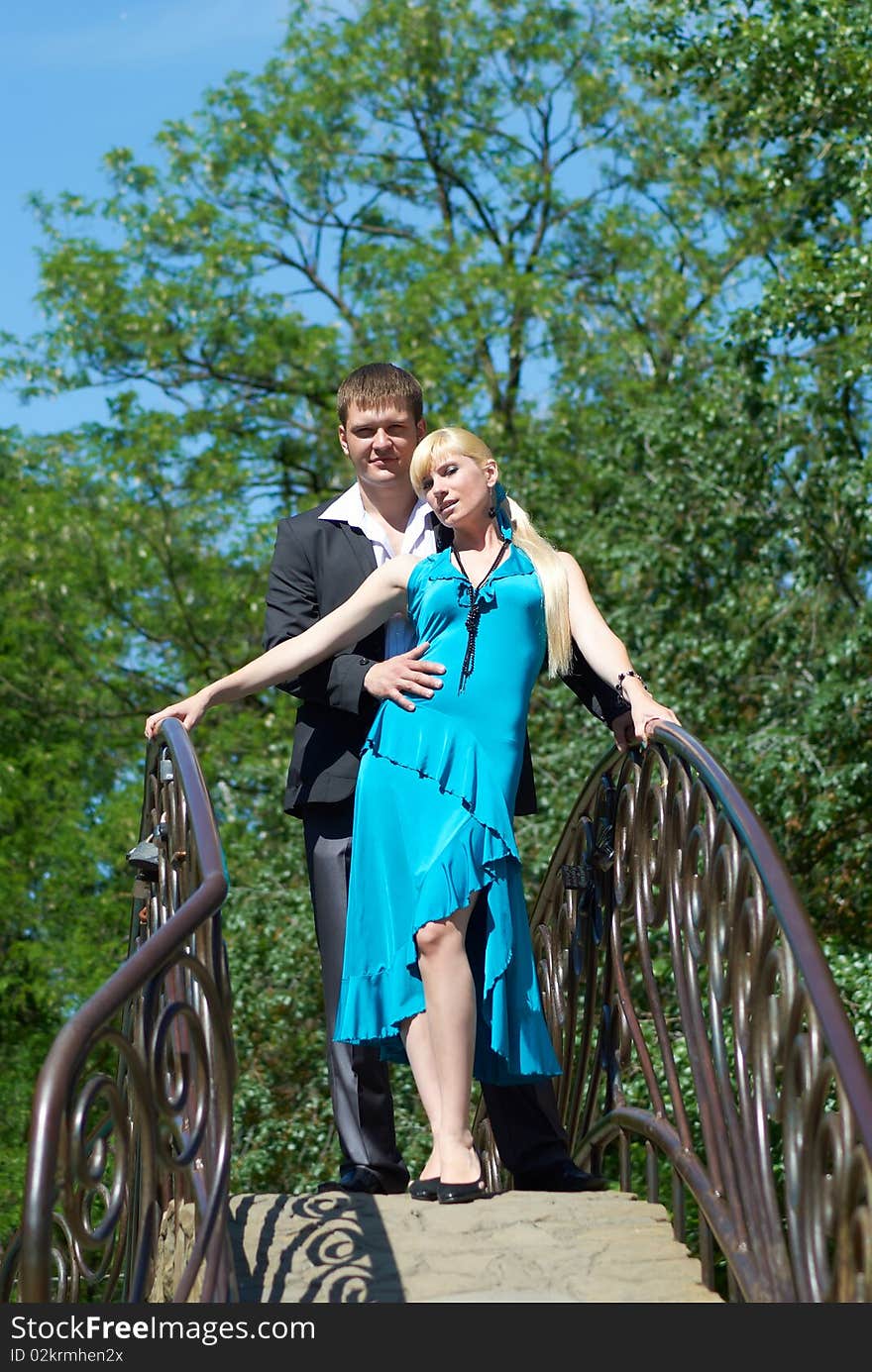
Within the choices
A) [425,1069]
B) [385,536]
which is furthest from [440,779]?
[385,536]

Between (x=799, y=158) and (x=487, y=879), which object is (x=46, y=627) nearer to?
(x=799, y=158)

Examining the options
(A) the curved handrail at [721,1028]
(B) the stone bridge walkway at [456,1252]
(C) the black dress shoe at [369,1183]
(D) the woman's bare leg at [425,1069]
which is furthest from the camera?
(C) the black dress shoe at [369,1183]

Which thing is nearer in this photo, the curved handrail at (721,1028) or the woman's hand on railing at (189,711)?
the curved handrail at (721,1028)

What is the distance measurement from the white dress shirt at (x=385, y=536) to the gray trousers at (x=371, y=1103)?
18.4 inches

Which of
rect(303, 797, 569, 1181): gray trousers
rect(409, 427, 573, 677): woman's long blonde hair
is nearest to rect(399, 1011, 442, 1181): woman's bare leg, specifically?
rect(303, 797, 569, 1181): gray trousers

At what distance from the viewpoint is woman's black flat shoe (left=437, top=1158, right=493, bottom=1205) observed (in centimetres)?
373

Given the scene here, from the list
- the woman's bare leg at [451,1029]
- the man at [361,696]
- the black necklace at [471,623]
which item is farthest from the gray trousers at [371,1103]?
the black necklace at [471,623]

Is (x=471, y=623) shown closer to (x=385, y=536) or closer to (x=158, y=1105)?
(x=385, y=536)

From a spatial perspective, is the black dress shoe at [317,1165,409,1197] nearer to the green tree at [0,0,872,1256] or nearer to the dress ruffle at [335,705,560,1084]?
the dress ruffle at [335,705,560,1084]

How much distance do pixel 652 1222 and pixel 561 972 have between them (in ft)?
4.93

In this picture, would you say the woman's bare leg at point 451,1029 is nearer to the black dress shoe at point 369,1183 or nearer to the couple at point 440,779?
the couple at point 440,779

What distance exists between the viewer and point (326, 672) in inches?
174

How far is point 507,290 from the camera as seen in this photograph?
60.2 feet

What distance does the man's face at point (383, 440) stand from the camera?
14.2ft
